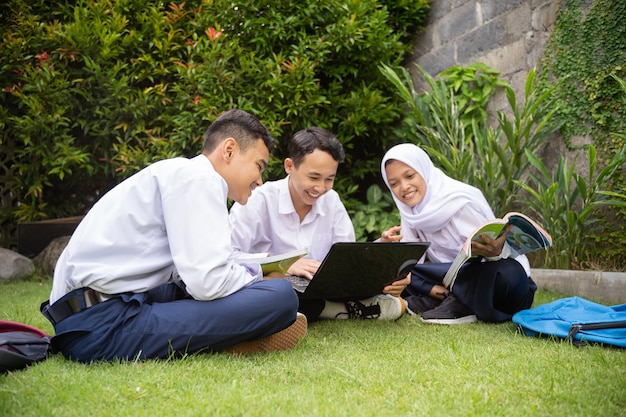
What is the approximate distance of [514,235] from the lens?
3.00m

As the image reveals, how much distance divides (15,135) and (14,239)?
1072 mm

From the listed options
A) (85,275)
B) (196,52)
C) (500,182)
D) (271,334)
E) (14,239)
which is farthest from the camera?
(14,239)

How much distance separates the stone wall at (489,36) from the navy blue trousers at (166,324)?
3314 mm

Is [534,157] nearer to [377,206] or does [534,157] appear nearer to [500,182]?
[500,182]

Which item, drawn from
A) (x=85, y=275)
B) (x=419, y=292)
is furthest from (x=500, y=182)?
(x=85, y=275)

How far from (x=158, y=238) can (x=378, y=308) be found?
4.79 ft

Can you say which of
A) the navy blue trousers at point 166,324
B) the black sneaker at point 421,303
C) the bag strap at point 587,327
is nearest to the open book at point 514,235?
the bag strap at point 587,327

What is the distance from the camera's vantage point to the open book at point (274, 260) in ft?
8.26

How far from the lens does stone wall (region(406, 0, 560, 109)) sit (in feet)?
15.3

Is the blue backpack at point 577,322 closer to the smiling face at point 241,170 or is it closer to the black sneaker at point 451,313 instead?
the black sneaker at point 451,313

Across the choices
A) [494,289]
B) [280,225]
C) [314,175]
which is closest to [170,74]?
[280,225]

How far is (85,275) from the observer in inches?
86.8

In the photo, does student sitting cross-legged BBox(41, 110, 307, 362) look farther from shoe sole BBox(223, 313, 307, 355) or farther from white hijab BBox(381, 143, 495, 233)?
white hijab BBox(381, 143, 495, 233)

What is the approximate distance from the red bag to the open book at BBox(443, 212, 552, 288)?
182 cm
